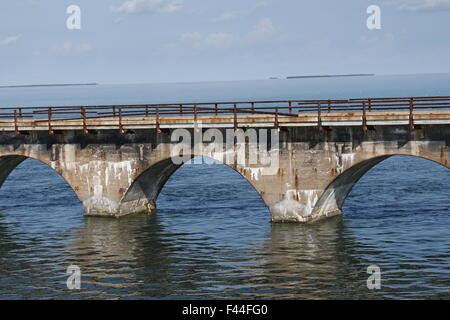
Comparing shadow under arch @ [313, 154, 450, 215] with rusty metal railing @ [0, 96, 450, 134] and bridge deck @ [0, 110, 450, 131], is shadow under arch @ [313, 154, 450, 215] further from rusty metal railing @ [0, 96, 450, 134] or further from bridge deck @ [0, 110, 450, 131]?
rusty metal railing @ [0, 96, 450, 134]

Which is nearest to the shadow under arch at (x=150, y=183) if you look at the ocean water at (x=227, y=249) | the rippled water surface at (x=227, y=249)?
the rippled water surface at (x=227, y=249)

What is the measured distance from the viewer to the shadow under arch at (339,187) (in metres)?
39.3

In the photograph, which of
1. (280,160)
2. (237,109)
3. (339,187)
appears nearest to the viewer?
(237,109)

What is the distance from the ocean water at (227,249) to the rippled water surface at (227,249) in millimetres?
53

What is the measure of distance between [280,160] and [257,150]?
1.44 metres

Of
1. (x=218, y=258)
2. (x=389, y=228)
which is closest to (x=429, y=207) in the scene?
(x=389, y=228)

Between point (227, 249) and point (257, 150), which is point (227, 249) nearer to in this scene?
point (227, 249)

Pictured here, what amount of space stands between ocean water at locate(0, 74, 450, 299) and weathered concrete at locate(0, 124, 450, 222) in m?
1.33

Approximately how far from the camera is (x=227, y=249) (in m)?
37.7

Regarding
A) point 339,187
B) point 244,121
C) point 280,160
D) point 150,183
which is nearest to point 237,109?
point 244,121

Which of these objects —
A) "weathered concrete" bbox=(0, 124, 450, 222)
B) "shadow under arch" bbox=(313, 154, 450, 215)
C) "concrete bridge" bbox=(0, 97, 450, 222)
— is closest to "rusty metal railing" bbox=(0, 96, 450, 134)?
"concrete bridge" bbox=(0, 97, 450, 222)

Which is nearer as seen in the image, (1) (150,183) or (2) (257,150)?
(2) (257,150)

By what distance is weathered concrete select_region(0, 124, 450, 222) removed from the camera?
37312 mm
